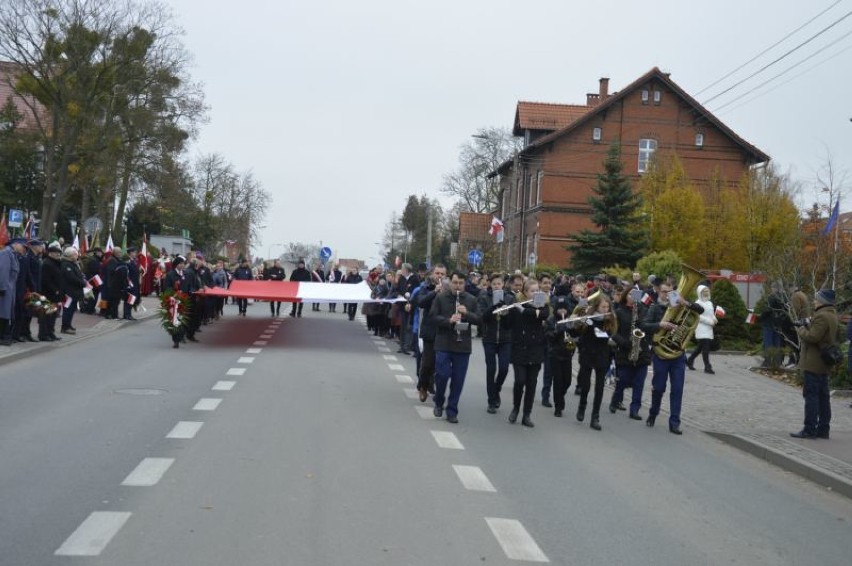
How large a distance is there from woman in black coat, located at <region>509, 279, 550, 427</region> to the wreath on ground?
8.79m

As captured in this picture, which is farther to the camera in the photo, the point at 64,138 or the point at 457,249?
the point at 457,249

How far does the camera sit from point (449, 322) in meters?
11.3

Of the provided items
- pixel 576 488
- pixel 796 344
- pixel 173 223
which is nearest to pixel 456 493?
pixel 576 488

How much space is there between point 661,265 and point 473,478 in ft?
68.5

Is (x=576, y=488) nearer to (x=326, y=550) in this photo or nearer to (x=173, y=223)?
(x=326, y=550)

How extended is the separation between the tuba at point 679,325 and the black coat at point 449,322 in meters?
2.36

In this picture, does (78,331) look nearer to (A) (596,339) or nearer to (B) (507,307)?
(B) (507,307)

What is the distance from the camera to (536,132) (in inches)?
2410

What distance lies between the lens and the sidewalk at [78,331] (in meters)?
16.0

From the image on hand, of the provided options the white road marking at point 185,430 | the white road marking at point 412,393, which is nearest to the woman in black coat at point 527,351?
the white road marking at point 412,393

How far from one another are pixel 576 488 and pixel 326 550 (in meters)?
2.94

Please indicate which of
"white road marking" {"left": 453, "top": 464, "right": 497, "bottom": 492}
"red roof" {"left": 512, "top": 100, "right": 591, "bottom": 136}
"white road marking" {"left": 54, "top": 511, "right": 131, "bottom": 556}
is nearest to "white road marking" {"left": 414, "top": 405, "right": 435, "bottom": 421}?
"white road marking" {"left": 453, "top": 464, "right": 497, "bottom": 492}

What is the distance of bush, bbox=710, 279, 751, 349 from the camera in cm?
2458

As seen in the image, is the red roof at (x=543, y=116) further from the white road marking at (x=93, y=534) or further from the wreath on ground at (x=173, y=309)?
the white road marking at (x=93, y=534)
